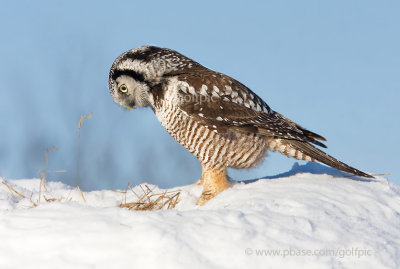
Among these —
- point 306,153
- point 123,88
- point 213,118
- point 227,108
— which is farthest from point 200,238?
point 123,88

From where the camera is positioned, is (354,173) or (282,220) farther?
(354,173)

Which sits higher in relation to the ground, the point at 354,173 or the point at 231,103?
the point at 231,103

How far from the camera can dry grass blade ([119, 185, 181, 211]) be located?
691cm

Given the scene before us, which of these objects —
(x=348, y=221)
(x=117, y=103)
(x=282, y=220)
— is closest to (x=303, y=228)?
(x=282, y=220)

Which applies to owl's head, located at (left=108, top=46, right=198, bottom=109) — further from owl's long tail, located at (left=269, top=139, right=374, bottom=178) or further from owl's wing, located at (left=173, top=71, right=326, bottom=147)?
owl's long tail, located at (left=269, top=139, right=374, bottom=178)

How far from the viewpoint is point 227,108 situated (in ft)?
23.8

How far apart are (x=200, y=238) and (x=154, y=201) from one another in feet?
9.35

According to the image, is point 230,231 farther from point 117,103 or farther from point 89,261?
point 117,103

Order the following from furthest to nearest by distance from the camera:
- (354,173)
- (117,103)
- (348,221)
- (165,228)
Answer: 1. (117,103)
2. (354,173)
3. (348,221)
4. (165,228)

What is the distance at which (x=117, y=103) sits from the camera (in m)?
8.24

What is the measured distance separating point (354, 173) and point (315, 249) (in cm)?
306

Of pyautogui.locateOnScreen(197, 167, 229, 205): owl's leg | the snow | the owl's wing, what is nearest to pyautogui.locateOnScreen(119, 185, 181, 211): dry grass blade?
pyautogui.locateOnScreen(197, 167, 229, 205): owl's leg

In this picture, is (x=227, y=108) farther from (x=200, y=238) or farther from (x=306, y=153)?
(x=200, y=238)

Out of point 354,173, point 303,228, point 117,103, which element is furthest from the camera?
point 117,103
